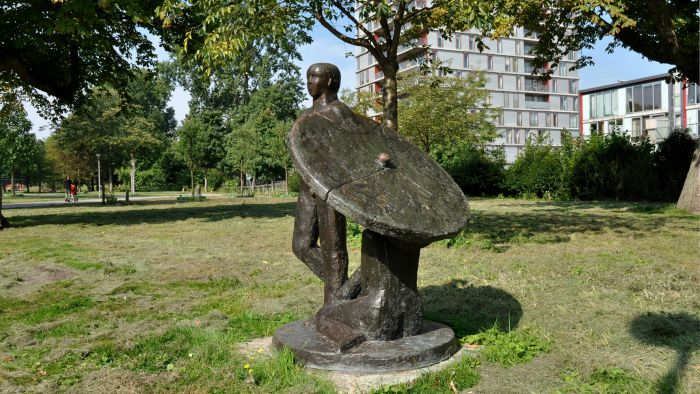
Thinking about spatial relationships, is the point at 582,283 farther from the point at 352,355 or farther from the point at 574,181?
the point at 574,181

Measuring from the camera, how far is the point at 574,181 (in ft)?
83.8

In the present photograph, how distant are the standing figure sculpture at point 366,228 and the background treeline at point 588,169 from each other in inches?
827

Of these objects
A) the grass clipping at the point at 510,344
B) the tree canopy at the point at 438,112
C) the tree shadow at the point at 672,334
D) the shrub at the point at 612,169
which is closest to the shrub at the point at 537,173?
the shrub at the point at 612,169

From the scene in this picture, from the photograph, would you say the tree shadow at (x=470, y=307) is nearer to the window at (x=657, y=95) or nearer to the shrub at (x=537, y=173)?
the shrub at (x=537, y=173)

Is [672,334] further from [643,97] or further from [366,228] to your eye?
[643,97]

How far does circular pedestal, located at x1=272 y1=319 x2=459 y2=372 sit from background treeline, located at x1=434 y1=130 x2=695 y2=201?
2117 cm

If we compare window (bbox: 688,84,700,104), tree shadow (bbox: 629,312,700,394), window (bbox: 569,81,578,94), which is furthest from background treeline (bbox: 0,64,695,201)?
window (bbox: 569,81,578,94)

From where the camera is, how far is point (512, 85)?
243 ft

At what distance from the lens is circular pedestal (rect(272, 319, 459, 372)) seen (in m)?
3.99

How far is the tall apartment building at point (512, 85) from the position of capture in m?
71.5

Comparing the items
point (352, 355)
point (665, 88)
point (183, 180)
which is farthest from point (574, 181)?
point (183, 180)

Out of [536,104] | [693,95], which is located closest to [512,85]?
[536,104]

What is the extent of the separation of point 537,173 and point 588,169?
2880 millimetres

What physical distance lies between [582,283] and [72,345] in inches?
216
